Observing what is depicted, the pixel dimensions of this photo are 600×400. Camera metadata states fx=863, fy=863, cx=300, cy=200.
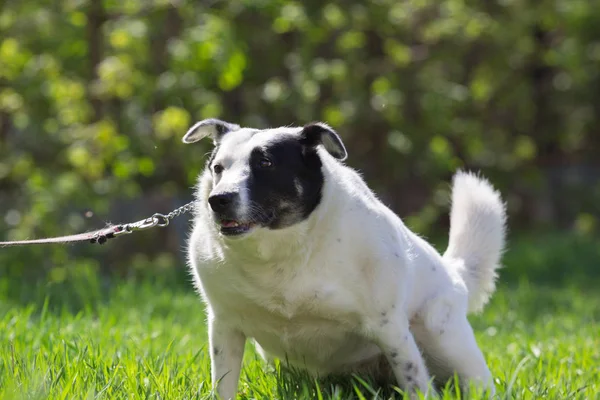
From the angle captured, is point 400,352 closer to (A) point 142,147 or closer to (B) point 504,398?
(B) point 504,398

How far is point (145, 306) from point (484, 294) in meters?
2.67

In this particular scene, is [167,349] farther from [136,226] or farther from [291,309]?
[291,309]

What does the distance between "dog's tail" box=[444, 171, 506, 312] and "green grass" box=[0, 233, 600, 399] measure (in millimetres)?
411

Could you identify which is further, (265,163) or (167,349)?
(167,349)

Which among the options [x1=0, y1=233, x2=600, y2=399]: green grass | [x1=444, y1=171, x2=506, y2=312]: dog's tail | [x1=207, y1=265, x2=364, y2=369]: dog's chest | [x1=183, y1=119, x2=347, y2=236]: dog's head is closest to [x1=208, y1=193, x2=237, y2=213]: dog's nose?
[x1=183, y1=119, x2=347, y2=236]: dog's head

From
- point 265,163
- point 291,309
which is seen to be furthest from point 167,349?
point 265,163

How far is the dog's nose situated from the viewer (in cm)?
320

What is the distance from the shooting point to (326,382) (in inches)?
149

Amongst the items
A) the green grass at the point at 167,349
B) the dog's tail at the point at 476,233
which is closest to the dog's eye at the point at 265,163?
the green grass at the point at 167,349

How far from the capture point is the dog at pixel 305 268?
3357mm

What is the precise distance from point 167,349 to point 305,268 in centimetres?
99

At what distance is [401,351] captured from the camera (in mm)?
3479

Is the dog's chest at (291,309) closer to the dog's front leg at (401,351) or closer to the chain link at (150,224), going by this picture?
the dog's front leg at (401,351)

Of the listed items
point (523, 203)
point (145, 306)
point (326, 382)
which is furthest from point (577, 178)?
point (326, 382)
